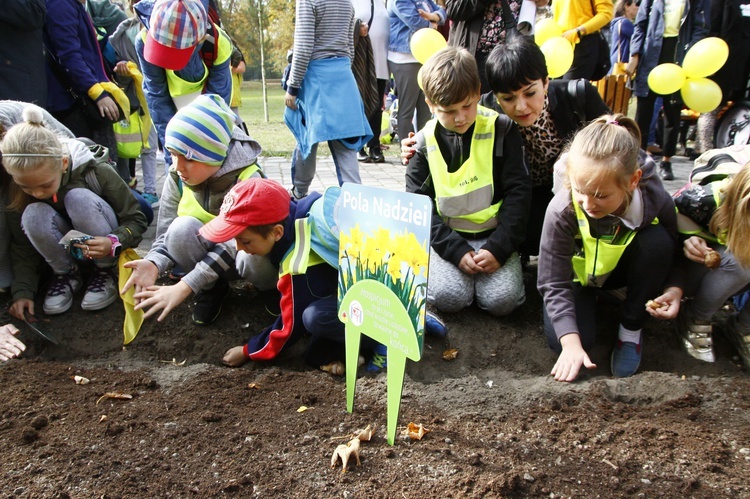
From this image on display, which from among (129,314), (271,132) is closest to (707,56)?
(129,314)

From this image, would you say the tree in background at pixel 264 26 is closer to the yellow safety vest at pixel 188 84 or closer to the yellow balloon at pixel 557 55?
the yellow safety vest at pixel 188 84

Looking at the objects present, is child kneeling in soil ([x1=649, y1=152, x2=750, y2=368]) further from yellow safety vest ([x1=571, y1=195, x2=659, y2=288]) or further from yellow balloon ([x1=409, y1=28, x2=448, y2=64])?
yellow balloon ([x1=409, y1=28, x2=448, y2=64])

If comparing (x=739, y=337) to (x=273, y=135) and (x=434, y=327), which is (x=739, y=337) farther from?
(x=273, y=135)

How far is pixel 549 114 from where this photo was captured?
119 inches

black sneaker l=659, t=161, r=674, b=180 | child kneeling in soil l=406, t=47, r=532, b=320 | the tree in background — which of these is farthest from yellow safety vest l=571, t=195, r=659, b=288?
the tree in background

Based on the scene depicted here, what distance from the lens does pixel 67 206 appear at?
282 cm

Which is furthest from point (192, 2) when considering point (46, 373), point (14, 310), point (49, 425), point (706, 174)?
point (706, 174)

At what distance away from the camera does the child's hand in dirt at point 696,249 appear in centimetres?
245

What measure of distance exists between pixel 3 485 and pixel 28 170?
1.47 m

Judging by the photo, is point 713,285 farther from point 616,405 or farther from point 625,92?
point 625,92

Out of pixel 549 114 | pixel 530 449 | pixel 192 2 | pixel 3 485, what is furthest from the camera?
A: pixel 192 2

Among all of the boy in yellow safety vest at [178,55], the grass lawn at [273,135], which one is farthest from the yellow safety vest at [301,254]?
the grass lawn at [273,135]

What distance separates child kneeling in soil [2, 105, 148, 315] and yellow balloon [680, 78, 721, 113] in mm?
4298

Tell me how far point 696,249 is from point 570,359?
2.61 ft
